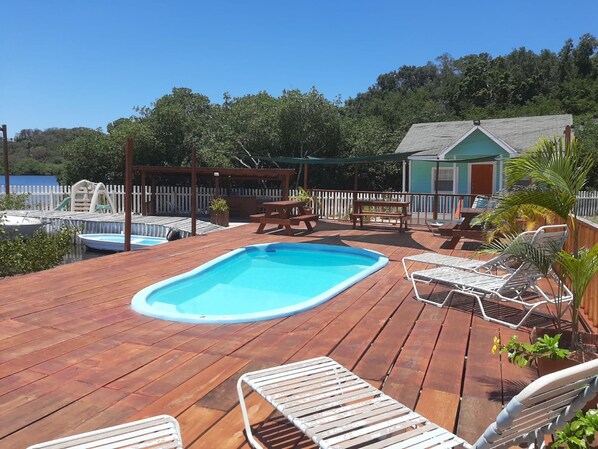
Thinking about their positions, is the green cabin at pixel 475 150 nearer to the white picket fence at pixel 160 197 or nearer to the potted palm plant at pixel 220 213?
the white picket fence at pixel 160 197

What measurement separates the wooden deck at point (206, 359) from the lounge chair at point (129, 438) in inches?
14.8

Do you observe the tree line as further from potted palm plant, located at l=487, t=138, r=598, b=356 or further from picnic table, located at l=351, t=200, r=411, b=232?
potted palm plant, located at l=487, t=138, r=598, b=356

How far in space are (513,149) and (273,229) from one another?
36.0 ft

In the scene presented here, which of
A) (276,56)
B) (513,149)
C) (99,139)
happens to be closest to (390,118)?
(276,56)

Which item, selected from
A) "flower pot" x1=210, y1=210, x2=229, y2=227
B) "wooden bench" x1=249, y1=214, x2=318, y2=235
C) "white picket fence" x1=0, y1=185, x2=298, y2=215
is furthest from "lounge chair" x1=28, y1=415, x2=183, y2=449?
Answer: "white picket fence" x1=0, y1=185, x2=298, y2=215

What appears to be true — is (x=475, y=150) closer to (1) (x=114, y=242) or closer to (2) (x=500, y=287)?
(1) (x=114, y=242)

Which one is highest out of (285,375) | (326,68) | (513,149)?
(326,68)

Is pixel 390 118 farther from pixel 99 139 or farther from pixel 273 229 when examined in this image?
pixel 273 229

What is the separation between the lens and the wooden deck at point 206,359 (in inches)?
96.3

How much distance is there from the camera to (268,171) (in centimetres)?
1477

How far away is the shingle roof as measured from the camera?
1845 cm

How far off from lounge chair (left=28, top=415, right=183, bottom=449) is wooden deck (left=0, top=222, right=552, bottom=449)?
0.37m

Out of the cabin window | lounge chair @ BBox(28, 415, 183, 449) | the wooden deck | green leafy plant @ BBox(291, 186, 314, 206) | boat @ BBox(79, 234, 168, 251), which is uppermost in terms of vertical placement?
the cabin window

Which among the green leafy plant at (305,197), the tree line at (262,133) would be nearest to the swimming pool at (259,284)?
the green leafy plant at (305,197)
